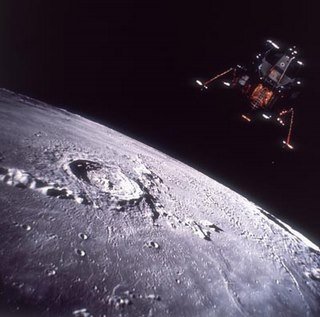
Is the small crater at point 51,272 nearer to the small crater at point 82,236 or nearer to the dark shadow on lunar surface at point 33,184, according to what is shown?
the small crater at point 82,236

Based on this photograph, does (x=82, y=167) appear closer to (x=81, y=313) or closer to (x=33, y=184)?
(x=33, y=184)

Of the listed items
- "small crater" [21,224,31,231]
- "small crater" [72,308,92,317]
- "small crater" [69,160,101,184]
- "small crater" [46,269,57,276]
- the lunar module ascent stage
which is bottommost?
"small crater" [69,160,101,184]

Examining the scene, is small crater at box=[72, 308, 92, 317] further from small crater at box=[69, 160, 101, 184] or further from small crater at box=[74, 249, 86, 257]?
small crater at box=[69, 160, 101, 184]

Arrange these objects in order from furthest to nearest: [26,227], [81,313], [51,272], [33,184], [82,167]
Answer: [82,167]
[33,184]
[26,227]
[51,272]
[81,313]

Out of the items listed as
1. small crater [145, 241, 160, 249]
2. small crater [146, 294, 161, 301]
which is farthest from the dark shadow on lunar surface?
small crater [146, 294, 161, 301]

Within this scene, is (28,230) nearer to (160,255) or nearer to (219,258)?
(160,255)

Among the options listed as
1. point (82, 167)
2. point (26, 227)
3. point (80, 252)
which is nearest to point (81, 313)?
point (80, 252)

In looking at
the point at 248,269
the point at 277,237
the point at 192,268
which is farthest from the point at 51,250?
the point at 277,237

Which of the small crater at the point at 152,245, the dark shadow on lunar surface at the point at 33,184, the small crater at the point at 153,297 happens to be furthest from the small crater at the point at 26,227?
the small crater at the point at 152,245

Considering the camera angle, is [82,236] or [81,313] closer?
[81,313]

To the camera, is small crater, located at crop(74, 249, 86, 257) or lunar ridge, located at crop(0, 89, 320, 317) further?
small crater, located at crop(74, 249, 86, 257)
